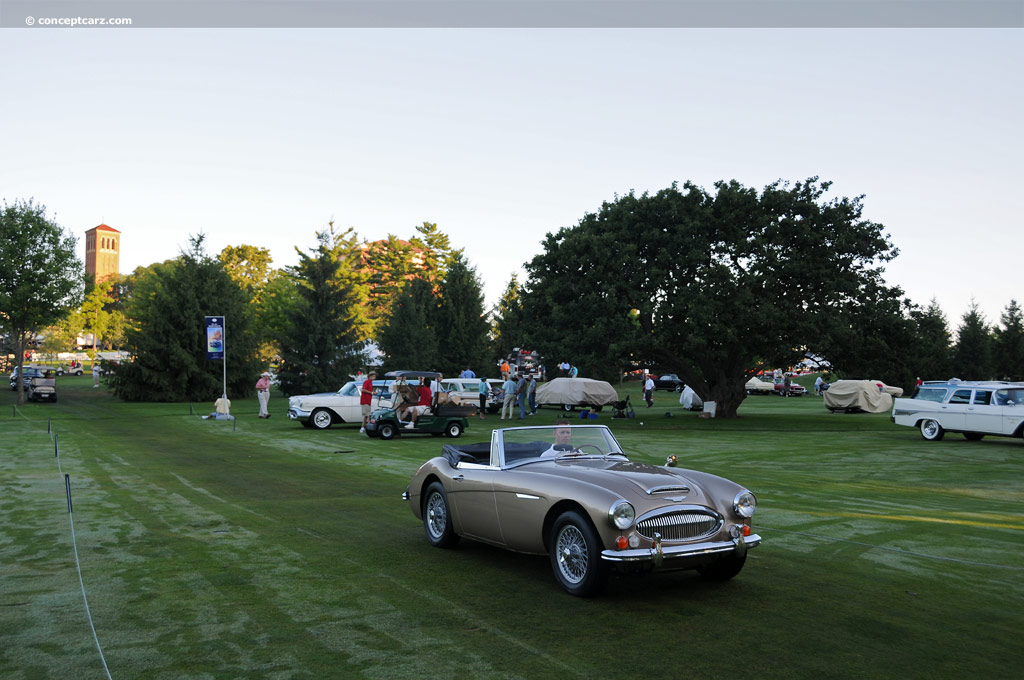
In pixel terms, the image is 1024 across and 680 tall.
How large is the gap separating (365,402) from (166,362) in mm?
29833

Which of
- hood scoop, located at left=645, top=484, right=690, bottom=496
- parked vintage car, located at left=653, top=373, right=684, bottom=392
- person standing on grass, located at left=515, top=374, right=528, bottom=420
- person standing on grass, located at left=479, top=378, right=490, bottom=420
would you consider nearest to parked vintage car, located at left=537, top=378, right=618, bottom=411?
Result: person standing on grass, located at left=479, top=378, right=490, bottom=420

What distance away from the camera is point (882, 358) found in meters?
31.9

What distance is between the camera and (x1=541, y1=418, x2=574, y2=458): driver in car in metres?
7.92

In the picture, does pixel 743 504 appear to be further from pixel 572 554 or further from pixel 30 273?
pixel 30 273

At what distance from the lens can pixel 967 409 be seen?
22.8m

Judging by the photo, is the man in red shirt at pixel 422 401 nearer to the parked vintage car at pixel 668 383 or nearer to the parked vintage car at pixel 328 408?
the parked vintage car at pixel 328 408

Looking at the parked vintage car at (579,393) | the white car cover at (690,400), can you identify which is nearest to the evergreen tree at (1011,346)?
the white car cover at (690,400)

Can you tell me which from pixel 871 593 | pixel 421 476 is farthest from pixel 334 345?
pixel 871 593

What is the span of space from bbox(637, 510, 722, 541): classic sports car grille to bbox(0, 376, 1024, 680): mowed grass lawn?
528 millimetres

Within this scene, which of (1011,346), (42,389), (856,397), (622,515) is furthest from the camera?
(1011,346)

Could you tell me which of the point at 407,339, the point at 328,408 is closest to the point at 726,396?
the point at 328,408

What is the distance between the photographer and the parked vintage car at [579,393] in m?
43.6

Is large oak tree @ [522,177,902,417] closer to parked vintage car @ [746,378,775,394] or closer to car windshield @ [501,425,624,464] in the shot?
car windshield @ [501,425,624,464]

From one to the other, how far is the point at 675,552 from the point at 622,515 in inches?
19.4
